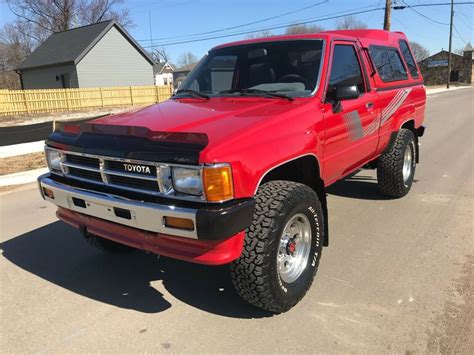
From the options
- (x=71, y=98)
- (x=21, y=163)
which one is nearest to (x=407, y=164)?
(x=21, y=163)

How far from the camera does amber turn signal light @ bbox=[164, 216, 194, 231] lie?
259cm

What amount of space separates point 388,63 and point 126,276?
4065mm

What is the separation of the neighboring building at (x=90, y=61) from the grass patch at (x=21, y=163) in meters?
23.6

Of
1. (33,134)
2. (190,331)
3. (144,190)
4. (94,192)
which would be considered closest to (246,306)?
(190,331)

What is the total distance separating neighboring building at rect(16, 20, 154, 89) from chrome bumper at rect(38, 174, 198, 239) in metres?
31.2

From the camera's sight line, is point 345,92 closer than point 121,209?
No

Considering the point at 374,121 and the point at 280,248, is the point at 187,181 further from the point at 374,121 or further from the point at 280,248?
the point at 374,121

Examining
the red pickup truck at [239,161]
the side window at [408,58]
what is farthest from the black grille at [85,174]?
the side window at [408,58]

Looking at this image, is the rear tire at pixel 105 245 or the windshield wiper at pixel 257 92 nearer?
the windshield wiper at pixel 257 92

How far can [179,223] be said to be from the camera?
8.64ft

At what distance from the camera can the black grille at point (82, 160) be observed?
311cm

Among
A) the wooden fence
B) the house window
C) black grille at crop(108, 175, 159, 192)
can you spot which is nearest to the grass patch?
black grille at crop(108, 175, 159, 192)

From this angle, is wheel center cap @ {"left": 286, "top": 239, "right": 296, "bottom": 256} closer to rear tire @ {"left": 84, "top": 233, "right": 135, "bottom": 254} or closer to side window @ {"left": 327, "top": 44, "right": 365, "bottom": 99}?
side window @ {"left": 327, "top": 44, "right": 365, "bottom": 99}

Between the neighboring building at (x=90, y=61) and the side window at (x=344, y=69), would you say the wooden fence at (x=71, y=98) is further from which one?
the side window at (x=344, y=69)
